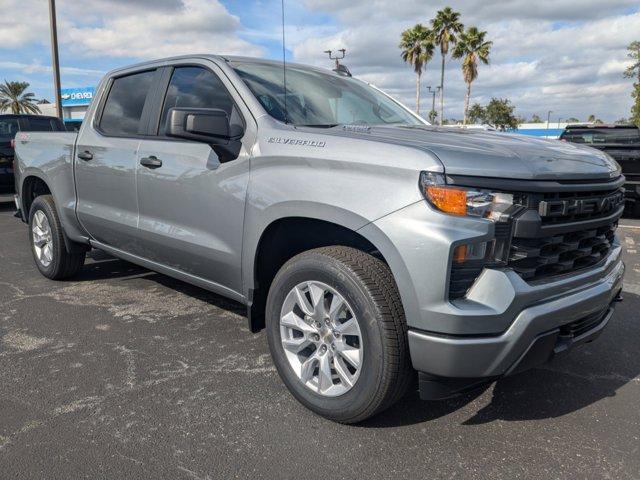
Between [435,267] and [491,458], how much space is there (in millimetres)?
962

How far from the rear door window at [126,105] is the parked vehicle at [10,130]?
6.88 metres

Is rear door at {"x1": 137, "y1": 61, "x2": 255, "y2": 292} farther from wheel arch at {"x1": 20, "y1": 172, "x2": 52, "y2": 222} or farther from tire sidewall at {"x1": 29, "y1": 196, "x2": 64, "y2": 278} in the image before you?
wheel arch at {"x1": 20, "y1": 172, "x2": 52, "y2": 222}

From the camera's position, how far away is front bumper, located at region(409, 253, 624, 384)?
2.27 metres

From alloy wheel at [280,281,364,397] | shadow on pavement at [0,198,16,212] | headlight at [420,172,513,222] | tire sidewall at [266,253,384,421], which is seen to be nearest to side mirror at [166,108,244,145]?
tire sidewall at [266,253,384,421]

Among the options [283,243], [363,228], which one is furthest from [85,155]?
[363,228]

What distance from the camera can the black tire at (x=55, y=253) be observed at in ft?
16.4

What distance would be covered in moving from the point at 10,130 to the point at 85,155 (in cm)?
755

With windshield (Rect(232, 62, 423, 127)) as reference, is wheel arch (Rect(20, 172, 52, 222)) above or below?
below

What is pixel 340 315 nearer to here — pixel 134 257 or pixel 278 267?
pixel 278 267

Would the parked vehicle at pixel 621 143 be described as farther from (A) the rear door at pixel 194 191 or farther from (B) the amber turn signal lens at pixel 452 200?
(B) the amber turn signal lens at pixel 452 200

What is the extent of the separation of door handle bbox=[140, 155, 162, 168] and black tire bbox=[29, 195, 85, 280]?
1.71 m

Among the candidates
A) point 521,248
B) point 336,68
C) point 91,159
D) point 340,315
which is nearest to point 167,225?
point 91,159

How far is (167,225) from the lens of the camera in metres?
3.67

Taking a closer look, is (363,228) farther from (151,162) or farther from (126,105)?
(126,105)
